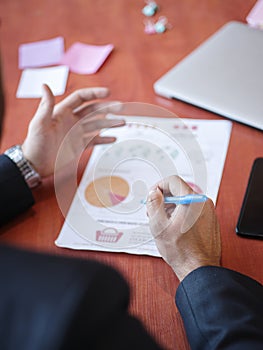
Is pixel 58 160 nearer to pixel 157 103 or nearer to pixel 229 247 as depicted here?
pixel 157 103

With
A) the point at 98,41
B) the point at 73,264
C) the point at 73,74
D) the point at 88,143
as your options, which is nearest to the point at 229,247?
the point at 88,143

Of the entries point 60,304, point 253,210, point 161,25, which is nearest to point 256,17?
point 161,25

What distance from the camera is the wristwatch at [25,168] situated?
1.04m

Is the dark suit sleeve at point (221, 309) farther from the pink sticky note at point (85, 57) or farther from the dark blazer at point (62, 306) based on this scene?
the pink sticky note at point (85, 57)

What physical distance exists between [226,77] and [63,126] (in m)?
0.38

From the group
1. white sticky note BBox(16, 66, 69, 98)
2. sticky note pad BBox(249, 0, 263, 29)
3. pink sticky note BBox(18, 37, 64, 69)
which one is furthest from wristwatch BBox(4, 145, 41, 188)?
sticky note pad BBox(249, 0, 263, 29)

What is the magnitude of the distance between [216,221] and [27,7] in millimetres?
1126

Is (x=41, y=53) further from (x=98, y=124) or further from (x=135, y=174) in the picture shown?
(x=135, y=174)

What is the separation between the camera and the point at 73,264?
40cm

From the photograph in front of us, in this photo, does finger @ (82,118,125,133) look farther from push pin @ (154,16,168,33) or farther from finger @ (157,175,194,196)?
push pin @ (154,16,168,33)

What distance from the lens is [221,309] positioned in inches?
28.3

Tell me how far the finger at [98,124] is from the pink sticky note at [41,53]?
1.17ft

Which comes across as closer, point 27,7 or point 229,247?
point 229,247

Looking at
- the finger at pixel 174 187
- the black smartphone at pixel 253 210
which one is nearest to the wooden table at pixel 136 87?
the black smartphone at pixel 253 210
